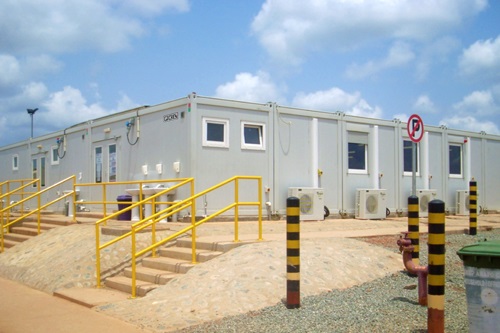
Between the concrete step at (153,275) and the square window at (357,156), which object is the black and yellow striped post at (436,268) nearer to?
the concrete step at (153,275)

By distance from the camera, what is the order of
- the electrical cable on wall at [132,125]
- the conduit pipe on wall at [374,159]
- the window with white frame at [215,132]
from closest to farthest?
the window with white frame at [215,132] → the electrical cable on wall at [132,125] → the conduit pipe on wall at [374,159]

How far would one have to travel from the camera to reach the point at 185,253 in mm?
9734

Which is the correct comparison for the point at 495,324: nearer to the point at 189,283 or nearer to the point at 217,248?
the point at 189,283

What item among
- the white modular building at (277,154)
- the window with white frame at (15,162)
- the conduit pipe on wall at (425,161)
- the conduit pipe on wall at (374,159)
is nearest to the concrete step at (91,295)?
the white modular building at (277,154)

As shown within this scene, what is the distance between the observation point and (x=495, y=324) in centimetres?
495

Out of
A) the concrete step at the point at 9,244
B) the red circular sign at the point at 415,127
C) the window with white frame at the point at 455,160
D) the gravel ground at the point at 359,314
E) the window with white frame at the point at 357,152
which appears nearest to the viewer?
the gravel ground at the point at 359,314

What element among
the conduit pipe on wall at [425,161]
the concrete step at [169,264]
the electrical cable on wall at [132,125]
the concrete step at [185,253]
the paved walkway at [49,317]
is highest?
the electrical cable on wall at [132,125]

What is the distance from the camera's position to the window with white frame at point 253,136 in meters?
15.2

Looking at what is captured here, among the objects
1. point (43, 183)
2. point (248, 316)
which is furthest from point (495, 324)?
point (43, 183)

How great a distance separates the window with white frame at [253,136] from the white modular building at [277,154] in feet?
0.09

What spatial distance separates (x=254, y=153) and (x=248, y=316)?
28.5 feet

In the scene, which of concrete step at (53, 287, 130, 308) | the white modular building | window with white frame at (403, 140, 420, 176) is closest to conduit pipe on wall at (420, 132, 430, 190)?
the white modular building

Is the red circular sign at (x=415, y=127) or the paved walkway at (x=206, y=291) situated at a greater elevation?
the red circular sign at (x=415, y=127)

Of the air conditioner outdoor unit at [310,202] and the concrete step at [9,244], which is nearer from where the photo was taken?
the concrete step at [9,244]
